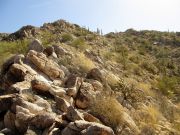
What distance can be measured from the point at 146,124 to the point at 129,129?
0.97 meters

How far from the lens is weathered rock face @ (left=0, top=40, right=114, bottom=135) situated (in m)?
7.67

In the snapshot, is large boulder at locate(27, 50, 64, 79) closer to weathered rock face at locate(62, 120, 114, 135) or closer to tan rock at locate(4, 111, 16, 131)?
tan rock at locate(4, 111, 16, 131)

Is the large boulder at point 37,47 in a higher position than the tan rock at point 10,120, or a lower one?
higher

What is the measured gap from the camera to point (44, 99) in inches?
365

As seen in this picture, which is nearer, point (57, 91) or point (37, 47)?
point (57, 91)

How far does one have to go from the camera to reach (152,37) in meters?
39.9

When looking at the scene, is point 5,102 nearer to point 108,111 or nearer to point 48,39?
point 108,111

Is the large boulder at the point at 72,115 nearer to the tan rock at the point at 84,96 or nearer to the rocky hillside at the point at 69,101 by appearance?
the rocky hillside at the point at 69,101

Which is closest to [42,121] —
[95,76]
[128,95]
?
[95,76]

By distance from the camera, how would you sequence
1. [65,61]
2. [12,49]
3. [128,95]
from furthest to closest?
[12,49]
[65,61]
[128,95]

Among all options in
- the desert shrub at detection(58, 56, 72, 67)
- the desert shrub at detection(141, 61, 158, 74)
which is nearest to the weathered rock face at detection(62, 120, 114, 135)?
the desert shrub at detection(58, 56, 72, 67)

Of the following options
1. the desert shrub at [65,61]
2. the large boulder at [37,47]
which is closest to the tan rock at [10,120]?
the desert shrub at [65,61]

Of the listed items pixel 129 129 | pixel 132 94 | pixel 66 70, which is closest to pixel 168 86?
pixel 132 94

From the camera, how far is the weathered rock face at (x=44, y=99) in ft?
25.2
